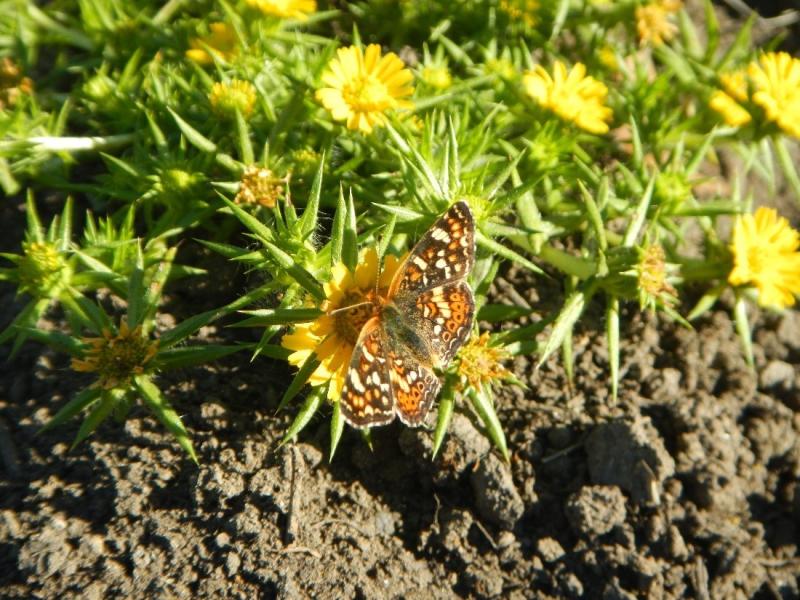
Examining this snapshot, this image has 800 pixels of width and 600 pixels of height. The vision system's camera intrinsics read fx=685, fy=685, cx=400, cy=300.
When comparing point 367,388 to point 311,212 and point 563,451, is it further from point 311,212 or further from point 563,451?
point 563,451

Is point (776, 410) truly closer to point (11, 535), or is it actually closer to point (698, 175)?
point (698, 175)

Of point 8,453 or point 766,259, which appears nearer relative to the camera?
point 8,453

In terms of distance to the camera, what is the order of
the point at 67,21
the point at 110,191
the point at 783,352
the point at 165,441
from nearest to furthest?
the point at 165,441, the point at 110,191, the point at 783,352, the point at 67,21

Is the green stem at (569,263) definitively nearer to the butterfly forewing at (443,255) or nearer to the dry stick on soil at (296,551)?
the butterfly forewing at (443,255)

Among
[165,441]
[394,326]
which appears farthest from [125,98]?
[394,326]

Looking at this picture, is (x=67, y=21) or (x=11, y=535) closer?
(x=11, y=535)

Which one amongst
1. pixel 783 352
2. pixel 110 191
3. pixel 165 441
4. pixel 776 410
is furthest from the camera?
pixel 783 352

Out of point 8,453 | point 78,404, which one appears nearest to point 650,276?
point 78,404
